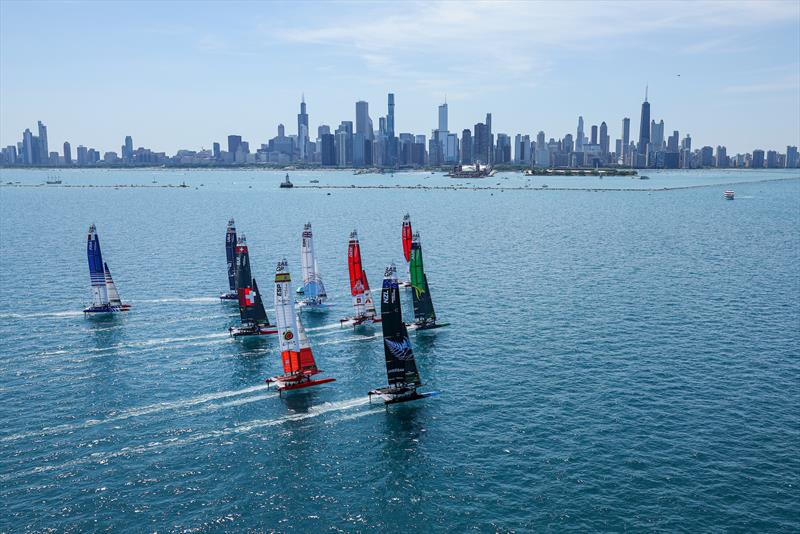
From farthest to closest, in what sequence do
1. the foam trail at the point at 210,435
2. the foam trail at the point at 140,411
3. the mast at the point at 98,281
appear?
the mast at the point at 98,281, the foam trail at the point at 140,411, the foam trail at the point at 210,435

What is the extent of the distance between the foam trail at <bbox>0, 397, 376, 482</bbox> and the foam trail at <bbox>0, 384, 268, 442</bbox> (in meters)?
6.20

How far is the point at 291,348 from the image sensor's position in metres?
64.7

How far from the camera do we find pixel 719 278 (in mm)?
117500

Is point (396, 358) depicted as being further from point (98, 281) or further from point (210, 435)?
point (98, 281)

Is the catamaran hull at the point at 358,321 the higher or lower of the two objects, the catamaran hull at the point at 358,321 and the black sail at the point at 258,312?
the lower

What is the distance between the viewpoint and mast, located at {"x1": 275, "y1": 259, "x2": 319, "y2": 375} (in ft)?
212

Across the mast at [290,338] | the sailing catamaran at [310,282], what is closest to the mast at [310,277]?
the sailing catamaran at [310,282]

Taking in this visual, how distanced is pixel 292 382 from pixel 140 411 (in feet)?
48.0

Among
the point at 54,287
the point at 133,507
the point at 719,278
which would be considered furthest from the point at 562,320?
the point at 54,287

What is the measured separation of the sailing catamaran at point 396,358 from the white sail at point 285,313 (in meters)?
10.1

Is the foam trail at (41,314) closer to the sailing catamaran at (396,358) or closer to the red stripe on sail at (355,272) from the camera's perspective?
the red stripe on sail at (355,272)

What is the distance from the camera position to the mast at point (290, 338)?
64500 mm

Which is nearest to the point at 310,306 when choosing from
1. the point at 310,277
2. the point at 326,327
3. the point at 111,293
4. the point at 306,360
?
the point at 310,277

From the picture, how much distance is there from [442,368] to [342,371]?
37.5 feet
